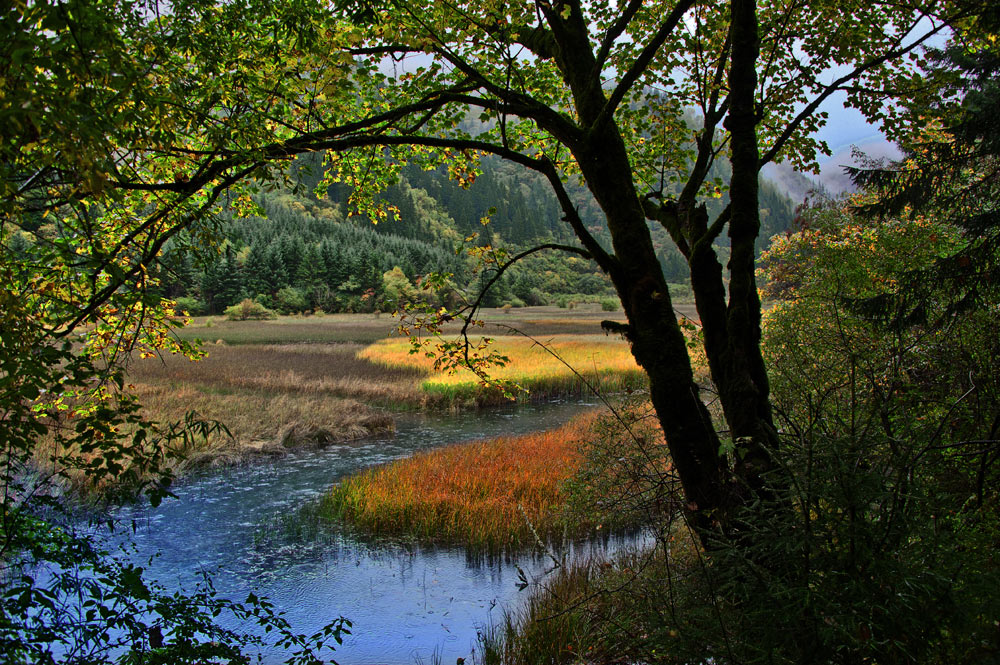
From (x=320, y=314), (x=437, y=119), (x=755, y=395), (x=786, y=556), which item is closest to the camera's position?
(x=786, y=556)

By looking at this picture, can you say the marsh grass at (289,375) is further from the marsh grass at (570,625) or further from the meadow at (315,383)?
the marsh grass at (570,625)

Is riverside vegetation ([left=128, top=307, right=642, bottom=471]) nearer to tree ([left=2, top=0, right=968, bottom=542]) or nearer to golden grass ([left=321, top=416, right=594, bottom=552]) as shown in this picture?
golden grass ([left=321, top=416, right=594, bottom=552])

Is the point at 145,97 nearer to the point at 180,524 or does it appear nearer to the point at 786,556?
the point at 786,556

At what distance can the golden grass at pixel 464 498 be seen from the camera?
33.6ft

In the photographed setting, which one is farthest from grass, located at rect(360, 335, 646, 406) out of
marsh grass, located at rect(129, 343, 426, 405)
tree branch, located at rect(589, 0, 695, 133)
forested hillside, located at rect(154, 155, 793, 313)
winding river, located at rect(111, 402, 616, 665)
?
tree branch, located at rect(589, 0, 695, 133)

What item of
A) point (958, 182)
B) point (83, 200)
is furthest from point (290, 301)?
A: point (83, 200)

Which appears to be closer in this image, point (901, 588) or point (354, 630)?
point (901, 588)

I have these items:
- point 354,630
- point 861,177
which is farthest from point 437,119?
point 861,177

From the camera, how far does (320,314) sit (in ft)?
214

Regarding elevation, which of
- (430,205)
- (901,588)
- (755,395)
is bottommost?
(901,588)

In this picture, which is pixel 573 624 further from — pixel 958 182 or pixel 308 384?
pixel 308 384

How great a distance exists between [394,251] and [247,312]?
37.5 meters

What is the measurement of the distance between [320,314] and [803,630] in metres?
66.6

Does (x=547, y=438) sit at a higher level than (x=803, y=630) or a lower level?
lower
